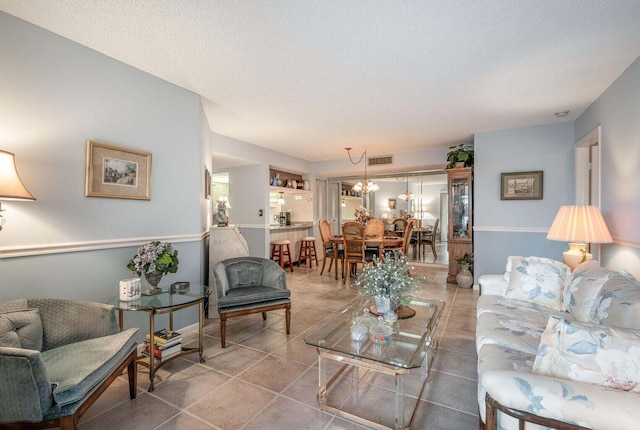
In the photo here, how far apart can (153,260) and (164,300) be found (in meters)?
0.32

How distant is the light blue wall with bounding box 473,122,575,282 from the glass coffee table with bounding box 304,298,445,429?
9.10 ft

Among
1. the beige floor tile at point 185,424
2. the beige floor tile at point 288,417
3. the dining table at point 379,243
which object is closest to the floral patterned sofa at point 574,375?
the beige floor tile at point 288,417

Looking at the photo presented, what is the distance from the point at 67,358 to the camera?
5.01 feet

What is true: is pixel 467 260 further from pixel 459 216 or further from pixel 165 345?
pixel 165 345

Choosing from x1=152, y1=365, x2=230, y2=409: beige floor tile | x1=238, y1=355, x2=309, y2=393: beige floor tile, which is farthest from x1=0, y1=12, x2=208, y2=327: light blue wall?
x1=238, y1=355, x2=309, y2=393: beige floor tile

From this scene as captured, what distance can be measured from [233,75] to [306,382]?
264 centimetres

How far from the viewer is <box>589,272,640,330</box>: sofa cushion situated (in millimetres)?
1394

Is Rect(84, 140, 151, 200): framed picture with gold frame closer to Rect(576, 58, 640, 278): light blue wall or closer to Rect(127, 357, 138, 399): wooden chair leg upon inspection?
Rect(127, 357, 138, 399): wooden chair leg

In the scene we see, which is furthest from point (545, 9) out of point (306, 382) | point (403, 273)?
point (306, 382)

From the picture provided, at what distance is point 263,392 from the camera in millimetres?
1959

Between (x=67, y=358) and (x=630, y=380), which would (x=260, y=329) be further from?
(x=630, y=380)

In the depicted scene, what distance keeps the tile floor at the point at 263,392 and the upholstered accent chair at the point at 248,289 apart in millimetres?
289

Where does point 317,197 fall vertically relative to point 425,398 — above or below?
above

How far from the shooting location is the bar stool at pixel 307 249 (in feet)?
21.7
